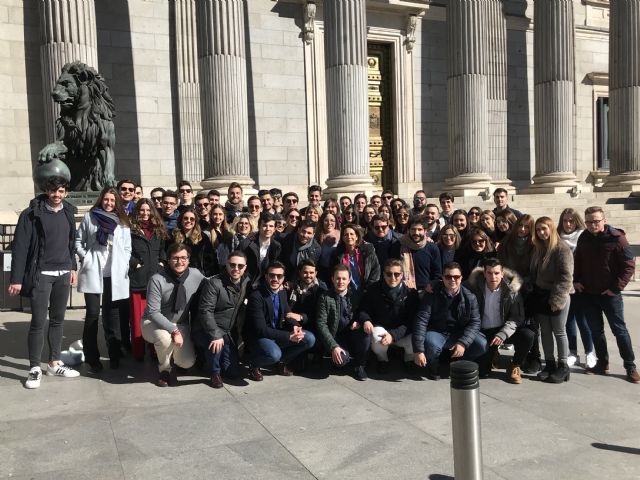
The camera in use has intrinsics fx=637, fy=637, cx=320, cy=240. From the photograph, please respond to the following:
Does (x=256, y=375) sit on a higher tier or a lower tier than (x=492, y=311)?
lower

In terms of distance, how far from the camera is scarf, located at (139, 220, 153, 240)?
6.96 meters

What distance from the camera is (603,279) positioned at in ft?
21.8

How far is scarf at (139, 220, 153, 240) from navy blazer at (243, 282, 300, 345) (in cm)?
142

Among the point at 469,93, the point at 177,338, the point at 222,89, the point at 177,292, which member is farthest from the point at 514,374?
the point at 469,93

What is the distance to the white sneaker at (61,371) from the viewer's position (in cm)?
641

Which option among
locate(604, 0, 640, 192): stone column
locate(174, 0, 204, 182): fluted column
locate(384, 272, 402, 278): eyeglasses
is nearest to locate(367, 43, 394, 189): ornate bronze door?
locate(174, 0, 204, 182): fluted column

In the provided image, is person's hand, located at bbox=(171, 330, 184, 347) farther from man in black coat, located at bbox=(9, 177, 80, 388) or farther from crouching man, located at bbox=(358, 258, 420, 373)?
crouching man, located at bbox=(358, 258, 420, 373)

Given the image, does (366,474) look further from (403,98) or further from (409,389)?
(403,98)

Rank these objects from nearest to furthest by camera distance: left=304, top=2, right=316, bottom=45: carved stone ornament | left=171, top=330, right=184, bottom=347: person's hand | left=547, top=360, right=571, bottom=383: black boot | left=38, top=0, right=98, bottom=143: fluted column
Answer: left=171, top=330, right=184, bottom=347: person's hand → left=547, top=360, right=571, bottom=383: black boot → left=38, top=0, right=98, bottom=143: fluted column → left=304, top=2, right=316, bottom=45: carved stone ornament

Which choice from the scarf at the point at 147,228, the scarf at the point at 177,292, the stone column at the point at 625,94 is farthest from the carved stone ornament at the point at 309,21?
the scarf at the point at 177,292

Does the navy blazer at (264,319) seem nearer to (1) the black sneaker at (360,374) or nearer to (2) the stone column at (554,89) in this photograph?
(1) the black sneaker at (360,374)

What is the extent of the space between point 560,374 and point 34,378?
16.9 feet

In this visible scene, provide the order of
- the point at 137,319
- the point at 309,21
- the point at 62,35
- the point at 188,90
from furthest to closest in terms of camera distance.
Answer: the point at 309,21
the point at 188,90
the point at 62,35
the point at 137,319

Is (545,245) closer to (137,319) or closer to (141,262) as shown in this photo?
(141,262)
